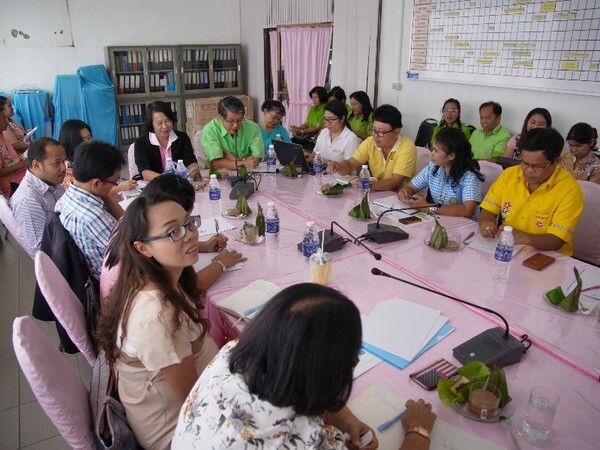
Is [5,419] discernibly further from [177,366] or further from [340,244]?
[340,244]

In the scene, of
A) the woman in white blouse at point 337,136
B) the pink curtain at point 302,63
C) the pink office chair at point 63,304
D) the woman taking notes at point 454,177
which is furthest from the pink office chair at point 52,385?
the pink curtain at point 302,63

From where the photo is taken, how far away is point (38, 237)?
2449mm

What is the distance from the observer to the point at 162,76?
22.2 feet

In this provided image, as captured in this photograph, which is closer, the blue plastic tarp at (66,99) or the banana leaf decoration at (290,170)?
the banana leaf decoration at (290,170)

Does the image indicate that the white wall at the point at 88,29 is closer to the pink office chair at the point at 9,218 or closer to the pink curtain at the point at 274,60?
the pink curtain at the point at 274,60

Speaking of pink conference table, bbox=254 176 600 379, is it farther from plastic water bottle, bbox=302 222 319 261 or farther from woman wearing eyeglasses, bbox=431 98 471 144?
woman wearing eyeglasses, bbox=431 98 471 144

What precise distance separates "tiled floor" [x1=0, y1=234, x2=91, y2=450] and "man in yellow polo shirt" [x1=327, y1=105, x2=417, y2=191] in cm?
217

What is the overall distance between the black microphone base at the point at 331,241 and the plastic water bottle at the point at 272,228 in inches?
5.3

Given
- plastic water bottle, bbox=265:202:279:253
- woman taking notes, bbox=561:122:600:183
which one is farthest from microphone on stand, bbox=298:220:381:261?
woman taking notes, bbox=561:122:600:183

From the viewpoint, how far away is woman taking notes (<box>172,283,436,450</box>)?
81 cm

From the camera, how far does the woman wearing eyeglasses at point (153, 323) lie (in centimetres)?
116

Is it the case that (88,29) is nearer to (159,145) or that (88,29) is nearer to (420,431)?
(159,145)

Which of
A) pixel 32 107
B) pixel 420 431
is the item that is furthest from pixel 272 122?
pixel 32 107

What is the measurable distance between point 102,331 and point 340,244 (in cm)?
113
